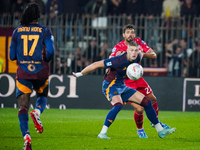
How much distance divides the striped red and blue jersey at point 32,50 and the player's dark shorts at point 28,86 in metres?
0.09

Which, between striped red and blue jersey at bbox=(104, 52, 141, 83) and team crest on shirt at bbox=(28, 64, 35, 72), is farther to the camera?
striped red and blue jersey at bbox=(104, 52, 141, 83)

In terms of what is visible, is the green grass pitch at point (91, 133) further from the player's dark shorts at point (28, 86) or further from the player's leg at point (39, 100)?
the player's dark shorts at point (28, 86)

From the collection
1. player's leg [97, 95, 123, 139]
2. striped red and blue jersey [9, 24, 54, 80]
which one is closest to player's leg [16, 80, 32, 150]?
striped red and blue jersey [9, 24, 54, 80]

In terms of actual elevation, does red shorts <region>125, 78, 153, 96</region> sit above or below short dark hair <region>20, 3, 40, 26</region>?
below

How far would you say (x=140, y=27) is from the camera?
→ 1562 centimetres

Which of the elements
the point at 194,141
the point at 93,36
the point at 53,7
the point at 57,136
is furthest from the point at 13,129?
the point at 53,7

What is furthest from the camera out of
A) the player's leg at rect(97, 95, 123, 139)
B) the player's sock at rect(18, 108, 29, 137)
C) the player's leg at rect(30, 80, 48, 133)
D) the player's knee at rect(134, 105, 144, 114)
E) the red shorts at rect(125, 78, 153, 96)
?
the red shorts at rect(125, 78, 153, 96)

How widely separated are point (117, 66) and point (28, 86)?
1836 millimetres

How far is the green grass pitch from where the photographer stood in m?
7.65

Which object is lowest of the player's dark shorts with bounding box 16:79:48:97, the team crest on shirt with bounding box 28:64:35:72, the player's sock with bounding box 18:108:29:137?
the player's sock with bounding box 18:108:29:137

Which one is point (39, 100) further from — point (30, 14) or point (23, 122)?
point (30, 14)

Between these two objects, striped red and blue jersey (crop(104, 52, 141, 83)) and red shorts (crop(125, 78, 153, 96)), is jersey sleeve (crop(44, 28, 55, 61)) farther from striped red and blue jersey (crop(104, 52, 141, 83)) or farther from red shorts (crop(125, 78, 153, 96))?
red shorts (crop(125, 78, 153, 96))

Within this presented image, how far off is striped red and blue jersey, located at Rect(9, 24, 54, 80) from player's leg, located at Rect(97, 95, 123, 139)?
5.46 ft

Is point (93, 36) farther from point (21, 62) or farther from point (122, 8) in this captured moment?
point (21, 62)
